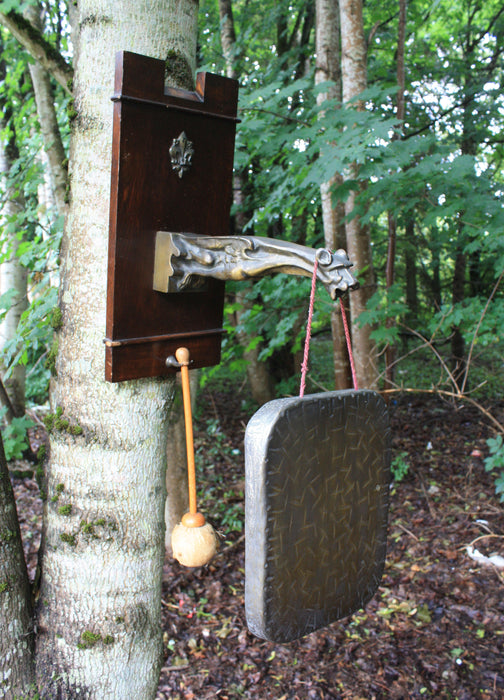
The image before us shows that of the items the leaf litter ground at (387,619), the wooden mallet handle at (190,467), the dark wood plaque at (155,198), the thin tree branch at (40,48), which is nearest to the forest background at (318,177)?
the thin tree branch at (40,48)

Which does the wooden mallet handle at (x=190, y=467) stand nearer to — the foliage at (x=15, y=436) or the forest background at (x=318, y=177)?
the forest background at (x=318, y=177)

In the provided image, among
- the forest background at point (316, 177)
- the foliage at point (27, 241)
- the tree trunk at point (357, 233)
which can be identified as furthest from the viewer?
the tree trunk at point (357, 233)

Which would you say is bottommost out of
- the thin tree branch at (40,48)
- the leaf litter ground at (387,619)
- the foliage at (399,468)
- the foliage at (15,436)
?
the leaf litter ground at (387,619)

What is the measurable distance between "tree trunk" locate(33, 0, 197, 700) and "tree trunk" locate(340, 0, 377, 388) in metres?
2.26

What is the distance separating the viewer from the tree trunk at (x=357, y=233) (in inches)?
137

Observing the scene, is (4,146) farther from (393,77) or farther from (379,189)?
(393,77)

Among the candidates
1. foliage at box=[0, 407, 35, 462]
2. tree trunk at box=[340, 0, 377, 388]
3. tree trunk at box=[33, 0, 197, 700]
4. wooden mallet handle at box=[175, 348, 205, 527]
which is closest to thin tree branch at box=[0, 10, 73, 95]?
tree trunk at box=[33, 0, 197, 700]

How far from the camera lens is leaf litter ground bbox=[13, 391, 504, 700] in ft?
7.51

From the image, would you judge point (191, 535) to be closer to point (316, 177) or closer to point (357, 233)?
point (316, 177)

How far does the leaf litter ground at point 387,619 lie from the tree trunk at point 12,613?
54 centimetres

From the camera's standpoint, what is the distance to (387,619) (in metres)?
2.71

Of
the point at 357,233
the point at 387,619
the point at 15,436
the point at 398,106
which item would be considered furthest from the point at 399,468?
the point at 15,436

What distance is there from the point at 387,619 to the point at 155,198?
2.44m

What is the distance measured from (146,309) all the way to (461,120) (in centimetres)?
559
